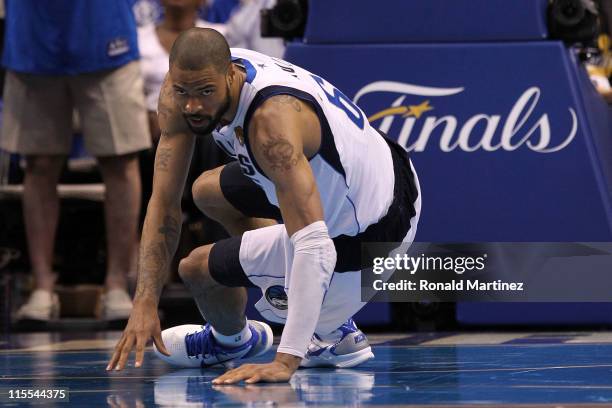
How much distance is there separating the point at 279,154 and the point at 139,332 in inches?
25.8

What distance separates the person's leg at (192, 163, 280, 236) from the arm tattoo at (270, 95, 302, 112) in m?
0.62

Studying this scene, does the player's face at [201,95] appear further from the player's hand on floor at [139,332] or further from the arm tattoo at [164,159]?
the player's hand on floor at [139,332]

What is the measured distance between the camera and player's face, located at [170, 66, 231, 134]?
3588mm

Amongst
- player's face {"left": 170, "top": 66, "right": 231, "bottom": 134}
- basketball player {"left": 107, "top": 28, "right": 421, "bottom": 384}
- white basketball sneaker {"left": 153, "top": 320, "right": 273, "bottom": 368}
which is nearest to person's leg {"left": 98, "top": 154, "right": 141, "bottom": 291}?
basketball player {"left": 107, "top": 28, "right": 421, "bottom": 384}

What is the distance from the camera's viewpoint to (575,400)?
316cm

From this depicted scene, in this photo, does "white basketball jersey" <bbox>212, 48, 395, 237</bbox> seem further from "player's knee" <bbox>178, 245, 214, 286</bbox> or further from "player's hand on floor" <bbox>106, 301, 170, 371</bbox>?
"player's hand on floor" <bbox>106, 301, 170, 371</bbox>

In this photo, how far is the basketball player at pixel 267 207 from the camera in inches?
141

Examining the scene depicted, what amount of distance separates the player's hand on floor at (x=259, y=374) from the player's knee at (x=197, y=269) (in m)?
0.63

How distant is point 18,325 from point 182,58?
288 cm

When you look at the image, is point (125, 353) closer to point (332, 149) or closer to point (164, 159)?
point (164, 159)

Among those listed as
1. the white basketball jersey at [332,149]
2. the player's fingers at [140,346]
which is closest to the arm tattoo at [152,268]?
the player's fingers at [140,346]

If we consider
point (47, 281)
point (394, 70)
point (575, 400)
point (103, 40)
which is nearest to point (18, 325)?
point (47, 281)

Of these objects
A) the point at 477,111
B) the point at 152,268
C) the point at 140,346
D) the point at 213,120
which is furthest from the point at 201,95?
the point at 477,111

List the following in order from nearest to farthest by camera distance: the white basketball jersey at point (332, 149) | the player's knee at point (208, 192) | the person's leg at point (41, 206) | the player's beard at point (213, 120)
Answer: the player's beard at point (213, 120), the white basketball jersey at point (332, 149), the player's knee at point (208, 192), the person's leg at point (41, 206)
